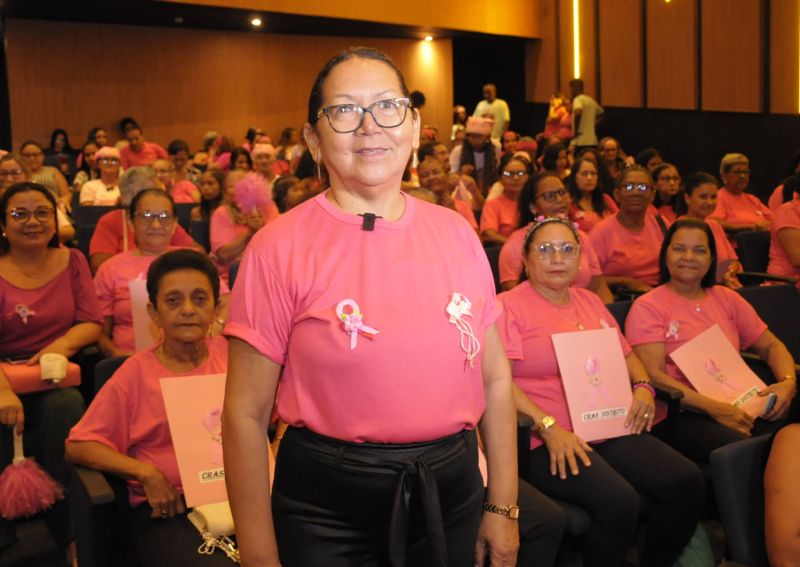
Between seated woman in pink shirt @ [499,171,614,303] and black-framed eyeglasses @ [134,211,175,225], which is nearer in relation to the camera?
black-framed eyeglasses @ [134,211,175,225]

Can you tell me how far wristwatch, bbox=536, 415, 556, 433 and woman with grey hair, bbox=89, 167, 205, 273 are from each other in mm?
2521

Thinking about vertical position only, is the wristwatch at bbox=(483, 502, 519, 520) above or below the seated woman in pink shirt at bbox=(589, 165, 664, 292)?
below

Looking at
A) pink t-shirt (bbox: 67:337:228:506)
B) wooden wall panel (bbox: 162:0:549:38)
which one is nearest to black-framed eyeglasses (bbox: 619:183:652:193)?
pink t-shirt (bbox: 67:337:228:506)

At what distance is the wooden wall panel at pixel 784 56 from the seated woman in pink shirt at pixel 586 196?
475 centimetres

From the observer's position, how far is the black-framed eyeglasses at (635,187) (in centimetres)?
545

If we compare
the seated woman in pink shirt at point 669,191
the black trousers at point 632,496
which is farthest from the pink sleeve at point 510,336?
the seated woman in pink shirt at point 669,191

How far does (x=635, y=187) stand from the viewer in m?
5.46

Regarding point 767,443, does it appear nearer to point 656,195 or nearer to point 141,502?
point 141,502

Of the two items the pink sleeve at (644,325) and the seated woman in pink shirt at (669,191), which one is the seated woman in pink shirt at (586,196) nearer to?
the seated woman in pink shirt at (669,191)

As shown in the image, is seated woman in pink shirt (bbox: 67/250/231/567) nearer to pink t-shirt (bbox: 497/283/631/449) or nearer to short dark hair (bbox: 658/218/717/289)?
pink t-shirt (bbox: 497/283/631/449)

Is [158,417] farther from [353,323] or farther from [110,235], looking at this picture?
[110,235]

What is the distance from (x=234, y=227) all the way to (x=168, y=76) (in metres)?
9.70

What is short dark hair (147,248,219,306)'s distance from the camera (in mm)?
2998

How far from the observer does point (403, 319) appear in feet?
5.22
